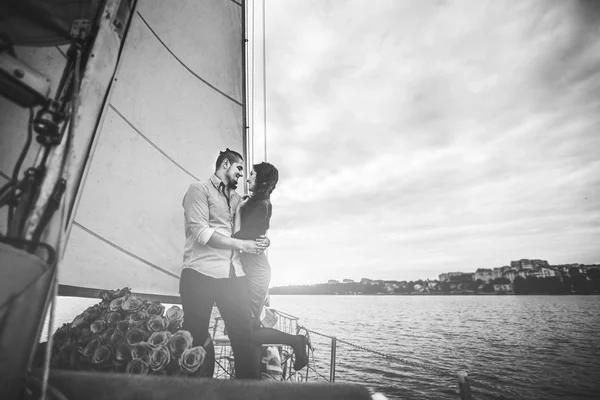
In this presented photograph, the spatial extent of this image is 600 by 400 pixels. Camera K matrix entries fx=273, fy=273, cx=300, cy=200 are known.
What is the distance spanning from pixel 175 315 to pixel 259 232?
79 cm

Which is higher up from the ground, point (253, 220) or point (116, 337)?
point (253, 220)

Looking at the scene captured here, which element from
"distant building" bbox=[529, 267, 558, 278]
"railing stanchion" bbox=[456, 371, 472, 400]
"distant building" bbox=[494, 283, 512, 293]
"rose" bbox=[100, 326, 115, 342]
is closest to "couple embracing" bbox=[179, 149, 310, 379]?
"rose" bbox=[100, 326, 115, 342]

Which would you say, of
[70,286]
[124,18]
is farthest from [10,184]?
[70,286]

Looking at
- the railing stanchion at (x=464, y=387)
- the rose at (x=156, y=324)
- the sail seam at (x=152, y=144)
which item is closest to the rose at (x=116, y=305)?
the rose at (x=156, y=324)

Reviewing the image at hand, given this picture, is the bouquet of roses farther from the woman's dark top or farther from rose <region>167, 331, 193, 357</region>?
the woman's dark top

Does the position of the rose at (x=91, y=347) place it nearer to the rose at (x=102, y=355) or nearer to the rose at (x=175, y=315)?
the rose at (x=102, y=355)

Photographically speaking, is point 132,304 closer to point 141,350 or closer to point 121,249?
point 141,350

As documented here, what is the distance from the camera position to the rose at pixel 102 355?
128cm

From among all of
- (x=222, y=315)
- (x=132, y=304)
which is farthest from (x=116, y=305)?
(x=222, y=315)

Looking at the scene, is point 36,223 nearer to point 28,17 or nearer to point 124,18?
point 28,17

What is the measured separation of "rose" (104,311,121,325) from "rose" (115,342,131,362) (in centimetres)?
16

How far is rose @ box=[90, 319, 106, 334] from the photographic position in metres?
1.38

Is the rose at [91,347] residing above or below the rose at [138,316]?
below

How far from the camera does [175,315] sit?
1613mm
